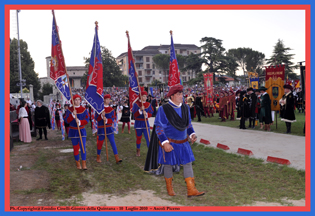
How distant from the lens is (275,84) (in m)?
13.1

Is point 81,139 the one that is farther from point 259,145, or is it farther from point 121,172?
point 259,145

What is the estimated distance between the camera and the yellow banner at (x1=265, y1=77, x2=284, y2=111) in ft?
42.3

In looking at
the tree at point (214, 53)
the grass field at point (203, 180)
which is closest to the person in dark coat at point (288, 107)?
the grass field at point (203, 180)

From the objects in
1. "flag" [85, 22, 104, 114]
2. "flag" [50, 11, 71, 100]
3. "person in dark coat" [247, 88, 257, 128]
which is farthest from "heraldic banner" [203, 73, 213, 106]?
"flag" [50, 11, 71, 100]

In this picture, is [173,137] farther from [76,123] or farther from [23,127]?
[23,127]

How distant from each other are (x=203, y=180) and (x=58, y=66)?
478 cm

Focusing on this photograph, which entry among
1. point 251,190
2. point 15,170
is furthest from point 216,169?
point 15,170

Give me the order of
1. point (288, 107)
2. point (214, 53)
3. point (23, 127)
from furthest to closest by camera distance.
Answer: point (214, 53) < point (23, 127) < point (288, 107)

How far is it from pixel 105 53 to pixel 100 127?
56.0 m

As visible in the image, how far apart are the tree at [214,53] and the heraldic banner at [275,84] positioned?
31620 mm

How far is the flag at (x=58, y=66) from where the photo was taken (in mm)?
7441

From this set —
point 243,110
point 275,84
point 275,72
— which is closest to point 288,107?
point 275,84

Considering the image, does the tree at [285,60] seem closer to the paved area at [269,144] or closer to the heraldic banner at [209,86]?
the heraldic banner at [209,86]

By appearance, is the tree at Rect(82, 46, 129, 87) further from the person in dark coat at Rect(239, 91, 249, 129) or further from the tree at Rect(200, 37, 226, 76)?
the person in dark coat at Rect(239, 91, 249, 129)
